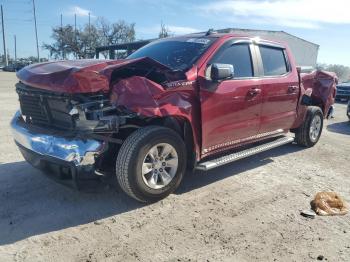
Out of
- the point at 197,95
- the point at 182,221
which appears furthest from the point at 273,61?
the point at 182,221

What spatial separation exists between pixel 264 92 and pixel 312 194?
1558 millimetres

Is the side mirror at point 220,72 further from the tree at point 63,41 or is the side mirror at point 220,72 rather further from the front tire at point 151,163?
the tree at point 63,41

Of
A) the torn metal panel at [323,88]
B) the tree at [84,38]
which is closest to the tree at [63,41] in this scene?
the tree at [84,38]

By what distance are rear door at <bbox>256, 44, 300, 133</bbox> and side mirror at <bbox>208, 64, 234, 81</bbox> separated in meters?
1.04

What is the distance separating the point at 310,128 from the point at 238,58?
2.81 m

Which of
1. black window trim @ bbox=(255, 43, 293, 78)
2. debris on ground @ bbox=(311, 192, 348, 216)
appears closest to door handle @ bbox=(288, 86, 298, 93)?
black window trim @ bbox=(255, 43, 293, 78)

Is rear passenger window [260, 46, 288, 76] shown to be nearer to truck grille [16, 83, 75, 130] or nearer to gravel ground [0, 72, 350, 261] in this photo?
gravel ground [0, 72, 350, 261]

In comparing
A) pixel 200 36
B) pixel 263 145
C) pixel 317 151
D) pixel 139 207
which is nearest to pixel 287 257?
pixel 139 207

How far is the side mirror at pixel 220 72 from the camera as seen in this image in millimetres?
4199

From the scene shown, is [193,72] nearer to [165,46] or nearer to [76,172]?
[165,46]

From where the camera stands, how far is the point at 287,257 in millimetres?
3117

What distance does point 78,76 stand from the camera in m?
3.58

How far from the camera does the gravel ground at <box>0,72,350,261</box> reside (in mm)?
3150

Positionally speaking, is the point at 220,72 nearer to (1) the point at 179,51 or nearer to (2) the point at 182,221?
Result: (1) the point at 179,51
